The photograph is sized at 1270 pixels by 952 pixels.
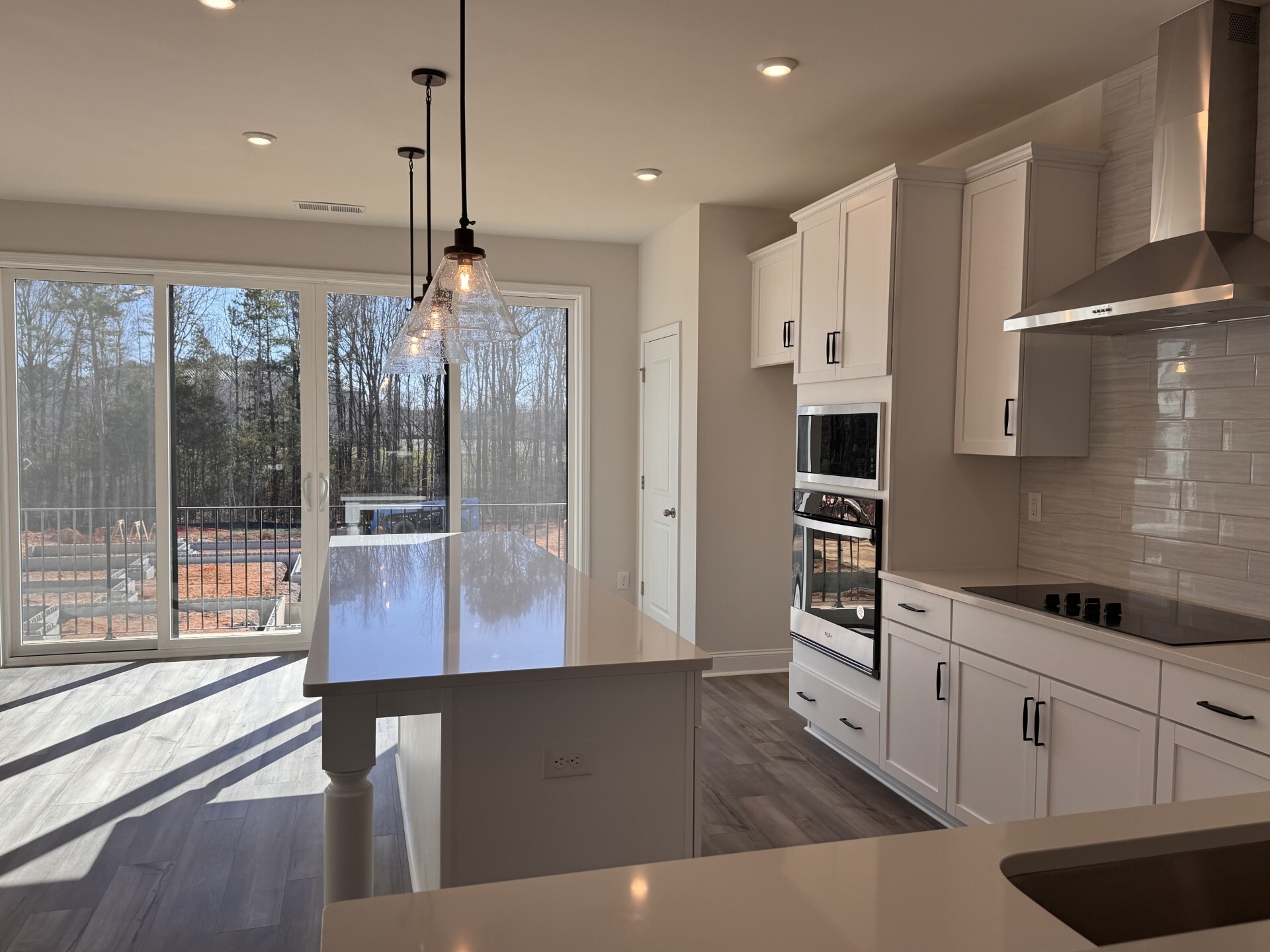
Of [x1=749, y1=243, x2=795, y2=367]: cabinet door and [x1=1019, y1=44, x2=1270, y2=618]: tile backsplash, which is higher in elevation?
[x1=749, y1=243, x2=795, y2=367]: cabinet door

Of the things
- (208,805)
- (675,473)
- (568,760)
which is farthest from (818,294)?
(208,805)

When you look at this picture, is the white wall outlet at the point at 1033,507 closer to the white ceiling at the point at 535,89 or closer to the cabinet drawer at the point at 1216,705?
the cabinet drawer at the point at 1216,705

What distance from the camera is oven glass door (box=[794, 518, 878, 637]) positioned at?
3502 mm

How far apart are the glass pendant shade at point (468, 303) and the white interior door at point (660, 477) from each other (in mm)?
2835

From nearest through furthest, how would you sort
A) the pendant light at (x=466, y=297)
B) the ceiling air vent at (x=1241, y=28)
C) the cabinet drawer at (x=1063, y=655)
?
the cabinet drawer at (x=1063, y=655), the pendant light at (x=466, y=297), the ceiling air vent at (x=1241, y=28)

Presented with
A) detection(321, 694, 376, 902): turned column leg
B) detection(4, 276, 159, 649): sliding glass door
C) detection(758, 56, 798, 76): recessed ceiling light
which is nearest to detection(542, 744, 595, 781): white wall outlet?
detection(321, 694, 376, 902): turned column leg

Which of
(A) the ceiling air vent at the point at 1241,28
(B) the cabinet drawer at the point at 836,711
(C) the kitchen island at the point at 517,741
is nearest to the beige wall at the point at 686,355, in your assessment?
(B) the cabinet drawer at the point at 836,711

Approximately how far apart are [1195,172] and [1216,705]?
1.62 meters

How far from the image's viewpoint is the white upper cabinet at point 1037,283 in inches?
122

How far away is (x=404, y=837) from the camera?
301cm

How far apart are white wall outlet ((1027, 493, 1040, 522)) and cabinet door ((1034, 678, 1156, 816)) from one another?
3.50 feet

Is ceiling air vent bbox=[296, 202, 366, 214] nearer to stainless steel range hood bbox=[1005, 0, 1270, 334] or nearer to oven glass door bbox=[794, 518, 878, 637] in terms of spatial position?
oven glass door bbox=[794, 518, 878, 637]

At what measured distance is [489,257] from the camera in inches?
230

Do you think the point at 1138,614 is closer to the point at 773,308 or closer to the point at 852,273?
the point at 852,273
